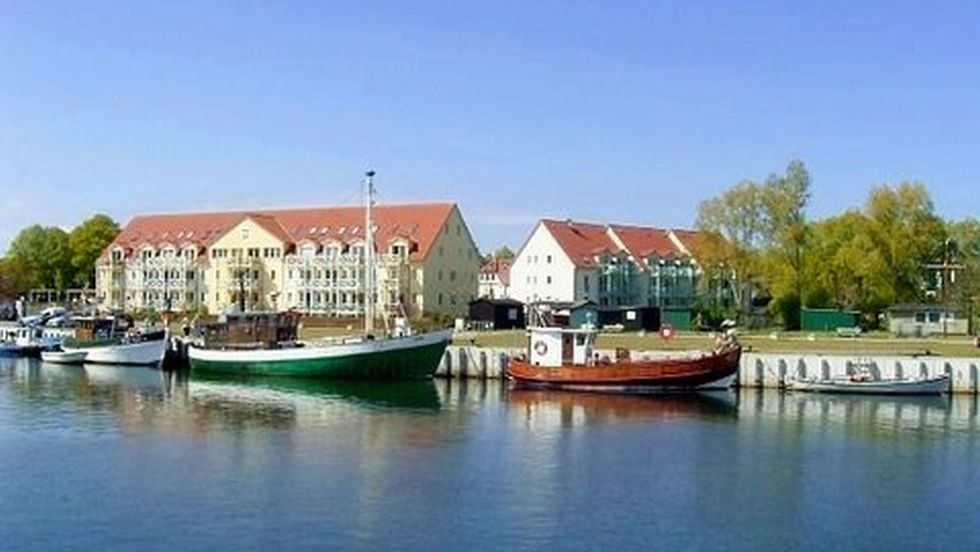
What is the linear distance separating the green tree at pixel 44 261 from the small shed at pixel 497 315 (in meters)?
64.1

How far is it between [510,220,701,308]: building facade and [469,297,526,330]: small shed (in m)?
11.2

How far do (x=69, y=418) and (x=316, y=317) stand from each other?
61.4 metres

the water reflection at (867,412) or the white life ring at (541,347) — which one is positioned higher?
the white life ring at (541,347)

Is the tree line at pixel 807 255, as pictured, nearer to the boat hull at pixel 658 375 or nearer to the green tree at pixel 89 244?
the boat hull at pixel 658 375

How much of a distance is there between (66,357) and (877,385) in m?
49.9

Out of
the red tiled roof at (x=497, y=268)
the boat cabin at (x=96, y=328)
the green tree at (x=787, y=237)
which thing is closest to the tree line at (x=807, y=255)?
the green tree at (x=787, y=237)

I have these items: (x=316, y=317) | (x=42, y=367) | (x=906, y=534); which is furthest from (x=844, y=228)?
(x=906, y=534)

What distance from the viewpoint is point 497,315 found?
99312 mm

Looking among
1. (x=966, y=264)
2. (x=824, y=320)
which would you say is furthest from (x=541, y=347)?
(x=966, y=264)

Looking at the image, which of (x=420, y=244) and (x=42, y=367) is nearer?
(x=42, y=367)

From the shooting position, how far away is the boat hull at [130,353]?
80.7m

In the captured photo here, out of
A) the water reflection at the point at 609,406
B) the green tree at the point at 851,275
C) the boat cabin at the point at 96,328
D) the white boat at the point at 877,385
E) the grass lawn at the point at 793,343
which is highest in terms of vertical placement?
the green tree at the point at 851,275

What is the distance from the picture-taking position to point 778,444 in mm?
43094

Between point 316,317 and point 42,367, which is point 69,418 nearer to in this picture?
point 42,367
